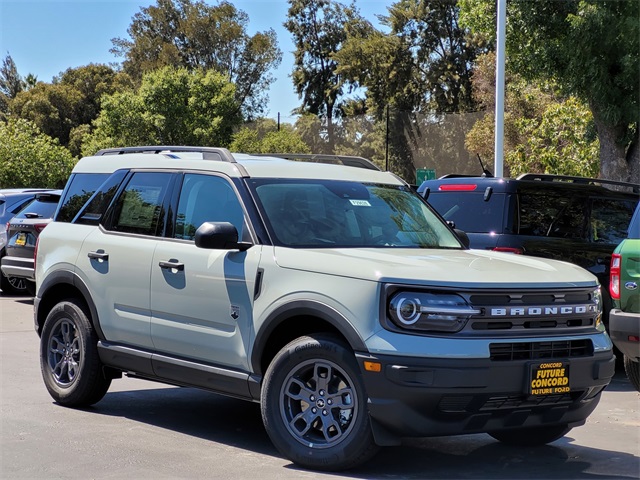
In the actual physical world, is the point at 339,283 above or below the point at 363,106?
below

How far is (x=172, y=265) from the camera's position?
22.9 ft

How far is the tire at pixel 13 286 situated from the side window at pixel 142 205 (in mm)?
10303

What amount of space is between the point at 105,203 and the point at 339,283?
278cm

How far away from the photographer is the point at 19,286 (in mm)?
17797

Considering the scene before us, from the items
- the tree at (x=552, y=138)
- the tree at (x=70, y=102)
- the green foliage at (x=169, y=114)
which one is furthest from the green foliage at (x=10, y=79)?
the tree at (x=552, y=138)

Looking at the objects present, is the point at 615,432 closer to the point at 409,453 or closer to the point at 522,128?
the point at 409,453

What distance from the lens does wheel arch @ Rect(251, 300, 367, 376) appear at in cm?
587

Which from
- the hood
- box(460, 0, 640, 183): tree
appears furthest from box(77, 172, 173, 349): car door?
box(460, 0, 640, 183): tree

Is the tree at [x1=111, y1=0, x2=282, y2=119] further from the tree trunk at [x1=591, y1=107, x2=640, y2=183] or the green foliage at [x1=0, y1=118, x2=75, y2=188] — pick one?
the tree trunk at [x1=591, y1=107, x2=640, y2=183]

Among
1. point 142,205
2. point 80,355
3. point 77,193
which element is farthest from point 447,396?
point 77,193

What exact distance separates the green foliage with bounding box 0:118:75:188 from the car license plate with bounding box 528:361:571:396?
3492 centimetres

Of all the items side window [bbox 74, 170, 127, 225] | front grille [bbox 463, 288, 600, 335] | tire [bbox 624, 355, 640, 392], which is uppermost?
side window [bbox 74, 170, 127, 225]

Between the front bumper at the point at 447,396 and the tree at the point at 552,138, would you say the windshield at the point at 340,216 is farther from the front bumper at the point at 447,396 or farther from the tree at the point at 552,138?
the tree at the point at 552,138

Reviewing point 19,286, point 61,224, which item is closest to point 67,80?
point 19,286
